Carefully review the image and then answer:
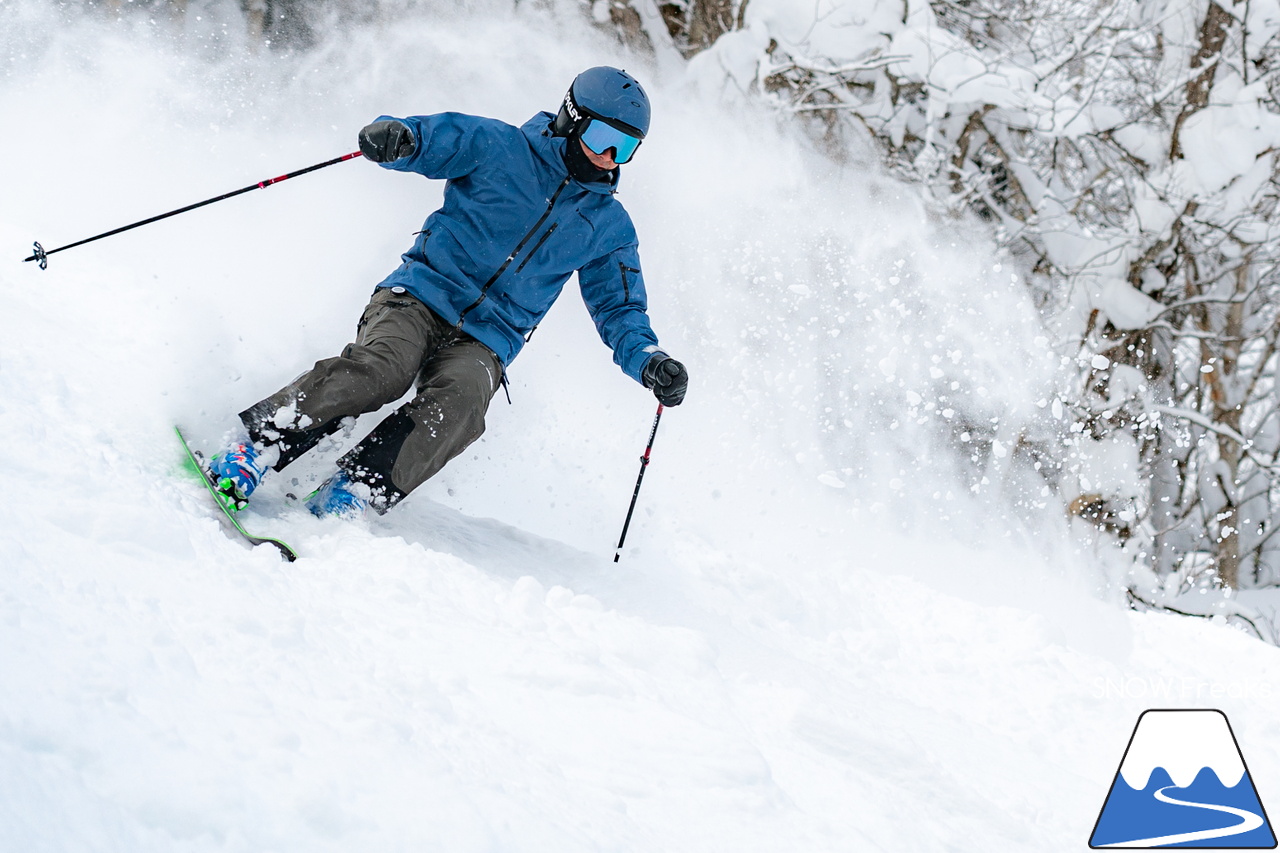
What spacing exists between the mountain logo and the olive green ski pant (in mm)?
2080

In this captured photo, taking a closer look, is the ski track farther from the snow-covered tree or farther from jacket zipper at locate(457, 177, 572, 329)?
the snow-covered tree

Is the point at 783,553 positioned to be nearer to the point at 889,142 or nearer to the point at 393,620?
the point at 393,620

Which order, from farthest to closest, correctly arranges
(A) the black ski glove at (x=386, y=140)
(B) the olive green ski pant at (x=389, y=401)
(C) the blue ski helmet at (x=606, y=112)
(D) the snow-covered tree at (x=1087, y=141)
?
(D) the snow-covered tree at (x=1087, y=141) → (C) the blue ski helmet at (x=606, y=112) → (A) the black ski glove at (x=386, y=140) → (B) the olive green ski pant at (x=389, y=401)

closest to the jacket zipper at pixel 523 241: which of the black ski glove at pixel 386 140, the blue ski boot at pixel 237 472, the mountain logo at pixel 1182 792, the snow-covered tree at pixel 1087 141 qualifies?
the black ski glove at pixel 386 140

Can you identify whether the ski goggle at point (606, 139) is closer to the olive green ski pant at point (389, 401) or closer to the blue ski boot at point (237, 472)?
the olive green ski pant at point (389, 401)

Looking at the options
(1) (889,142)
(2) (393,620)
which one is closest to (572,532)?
(2) (393,620)

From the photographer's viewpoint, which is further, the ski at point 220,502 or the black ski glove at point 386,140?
the black ski glove at point 386,140

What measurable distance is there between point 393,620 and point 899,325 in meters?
4.68

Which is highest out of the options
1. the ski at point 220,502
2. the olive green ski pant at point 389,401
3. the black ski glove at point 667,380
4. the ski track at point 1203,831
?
the black ski glove at point 667,380

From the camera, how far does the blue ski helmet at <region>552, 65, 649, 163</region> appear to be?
309 cm

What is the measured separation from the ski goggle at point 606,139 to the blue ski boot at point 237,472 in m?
1.48

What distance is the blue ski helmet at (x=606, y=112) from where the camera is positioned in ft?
10.1

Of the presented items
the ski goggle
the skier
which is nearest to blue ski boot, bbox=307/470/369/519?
the skier

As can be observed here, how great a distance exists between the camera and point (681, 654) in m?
2.33
